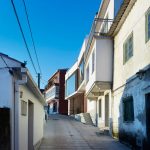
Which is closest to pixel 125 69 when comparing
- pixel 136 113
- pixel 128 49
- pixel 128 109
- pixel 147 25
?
pixel 128 49

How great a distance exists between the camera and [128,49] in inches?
710

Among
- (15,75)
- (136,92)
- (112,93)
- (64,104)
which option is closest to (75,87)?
(64,104)

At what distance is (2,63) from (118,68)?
1135 centimetres

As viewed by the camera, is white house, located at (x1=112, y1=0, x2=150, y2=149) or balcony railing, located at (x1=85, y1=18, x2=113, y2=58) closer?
white house, located at (x1=112, y1=0, x2=150, y2=149)

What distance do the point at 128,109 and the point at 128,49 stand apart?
2847mm

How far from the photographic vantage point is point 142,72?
47.5ft

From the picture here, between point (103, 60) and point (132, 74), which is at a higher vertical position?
Result: point (103, 60)

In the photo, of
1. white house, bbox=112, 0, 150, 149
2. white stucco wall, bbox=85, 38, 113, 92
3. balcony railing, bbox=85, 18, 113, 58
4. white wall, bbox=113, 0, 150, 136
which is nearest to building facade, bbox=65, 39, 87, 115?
balcony railing, bbox=85, 18, 113, 58

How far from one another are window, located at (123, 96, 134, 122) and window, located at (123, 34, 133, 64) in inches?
76.3

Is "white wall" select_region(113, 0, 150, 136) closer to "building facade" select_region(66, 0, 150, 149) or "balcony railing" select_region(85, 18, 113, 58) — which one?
"building facade" select_region(66, 0, 150, 149)

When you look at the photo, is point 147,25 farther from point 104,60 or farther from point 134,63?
point 104,60

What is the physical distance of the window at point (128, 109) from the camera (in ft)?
56.6

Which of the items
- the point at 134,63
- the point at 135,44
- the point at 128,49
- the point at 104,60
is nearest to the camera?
the point at 135,44

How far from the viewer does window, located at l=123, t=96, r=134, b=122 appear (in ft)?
56.6
